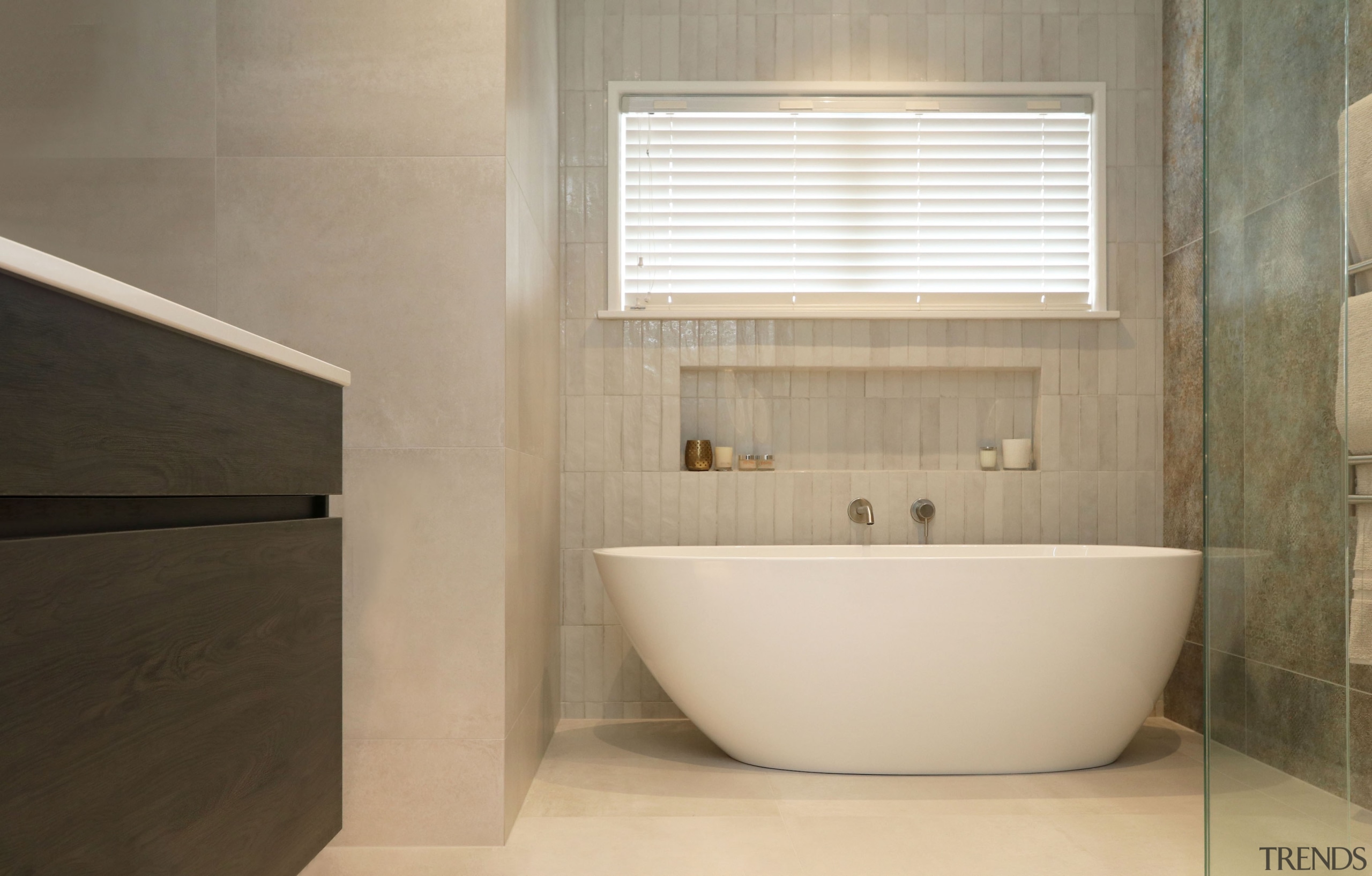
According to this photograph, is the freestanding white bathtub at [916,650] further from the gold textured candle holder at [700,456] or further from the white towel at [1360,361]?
the white towel at [1360,361]

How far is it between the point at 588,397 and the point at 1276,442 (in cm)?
223

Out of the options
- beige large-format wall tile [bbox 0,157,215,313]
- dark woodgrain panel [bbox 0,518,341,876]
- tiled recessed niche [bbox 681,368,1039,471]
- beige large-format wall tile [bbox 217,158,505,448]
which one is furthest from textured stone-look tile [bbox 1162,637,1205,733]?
beige large-format wall tile [bbox 0,157,215,313]

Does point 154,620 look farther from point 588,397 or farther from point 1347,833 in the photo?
point 588,397

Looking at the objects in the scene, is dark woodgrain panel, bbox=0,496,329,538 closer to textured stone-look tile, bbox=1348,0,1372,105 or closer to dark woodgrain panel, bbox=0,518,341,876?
dark woodgrain panel, bbox=0,518,341,876

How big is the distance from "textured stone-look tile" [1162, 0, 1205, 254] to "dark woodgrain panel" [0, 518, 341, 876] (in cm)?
289

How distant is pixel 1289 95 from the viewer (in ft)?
4.21

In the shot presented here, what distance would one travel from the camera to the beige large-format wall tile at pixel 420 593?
2027 millimetres

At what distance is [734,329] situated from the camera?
10.7 feet

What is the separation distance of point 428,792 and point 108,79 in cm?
148

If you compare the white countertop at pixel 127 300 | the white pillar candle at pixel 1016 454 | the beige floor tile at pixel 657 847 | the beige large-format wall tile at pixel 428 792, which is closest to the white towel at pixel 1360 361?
the beige floor tile at pixel 657 847

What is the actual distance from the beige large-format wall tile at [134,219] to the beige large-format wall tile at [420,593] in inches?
15.6

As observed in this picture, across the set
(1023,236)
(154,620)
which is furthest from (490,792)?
(1023,236)

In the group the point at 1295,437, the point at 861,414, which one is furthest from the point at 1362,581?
the point at 861,414

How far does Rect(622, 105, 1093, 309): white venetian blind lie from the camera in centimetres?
333
